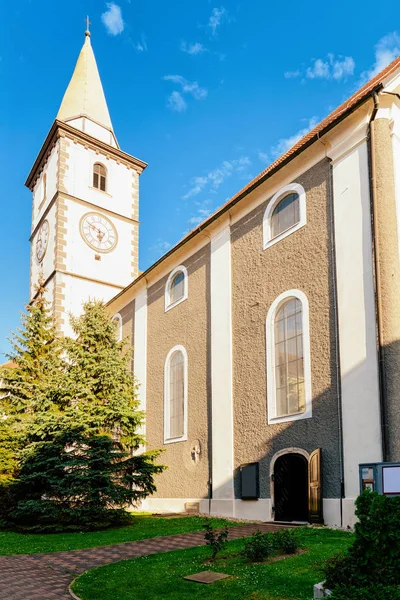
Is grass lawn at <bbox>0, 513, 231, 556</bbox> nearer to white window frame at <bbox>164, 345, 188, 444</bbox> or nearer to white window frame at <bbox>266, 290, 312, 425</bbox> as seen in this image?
white window frame at <bbox>266, 290, 312, 425</bbox>

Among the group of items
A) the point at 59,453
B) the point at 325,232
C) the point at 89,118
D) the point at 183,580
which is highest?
the point at 89,118

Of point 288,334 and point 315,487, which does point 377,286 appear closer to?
point 288,334

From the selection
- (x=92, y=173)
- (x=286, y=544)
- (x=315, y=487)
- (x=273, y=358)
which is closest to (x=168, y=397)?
(x=273, y=358)

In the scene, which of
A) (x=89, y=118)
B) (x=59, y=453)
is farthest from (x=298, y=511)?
(x=89, y=118)

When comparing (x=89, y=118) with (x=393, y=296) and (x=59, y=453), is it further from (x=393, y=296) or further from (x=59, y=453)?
(x=393, y=296)

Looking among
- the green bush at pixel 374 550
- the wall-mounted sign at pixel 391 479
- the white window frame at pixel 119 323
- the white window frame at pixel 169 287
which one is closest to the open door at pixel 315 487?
the wall-mounted sign at pixel 391 479

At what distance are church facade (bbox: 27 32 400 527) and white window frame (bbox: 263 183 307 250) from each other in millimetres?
39

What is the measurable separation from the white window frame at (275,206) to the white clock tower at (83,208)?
13654 millimetres

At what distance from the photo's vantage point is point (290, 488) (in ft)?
45.8

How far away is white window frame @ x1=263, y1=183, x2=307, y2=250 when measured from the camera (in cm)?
1422

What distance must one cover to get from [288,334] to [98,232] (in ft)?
56.9

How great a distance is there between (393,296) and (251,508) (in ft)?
21.3

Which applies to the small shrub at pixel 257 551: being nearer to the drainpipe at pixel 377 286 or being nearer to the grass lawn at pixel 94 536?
the drainpipe at pixel 377 286

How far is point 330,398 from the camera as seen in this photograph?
12383 mm
